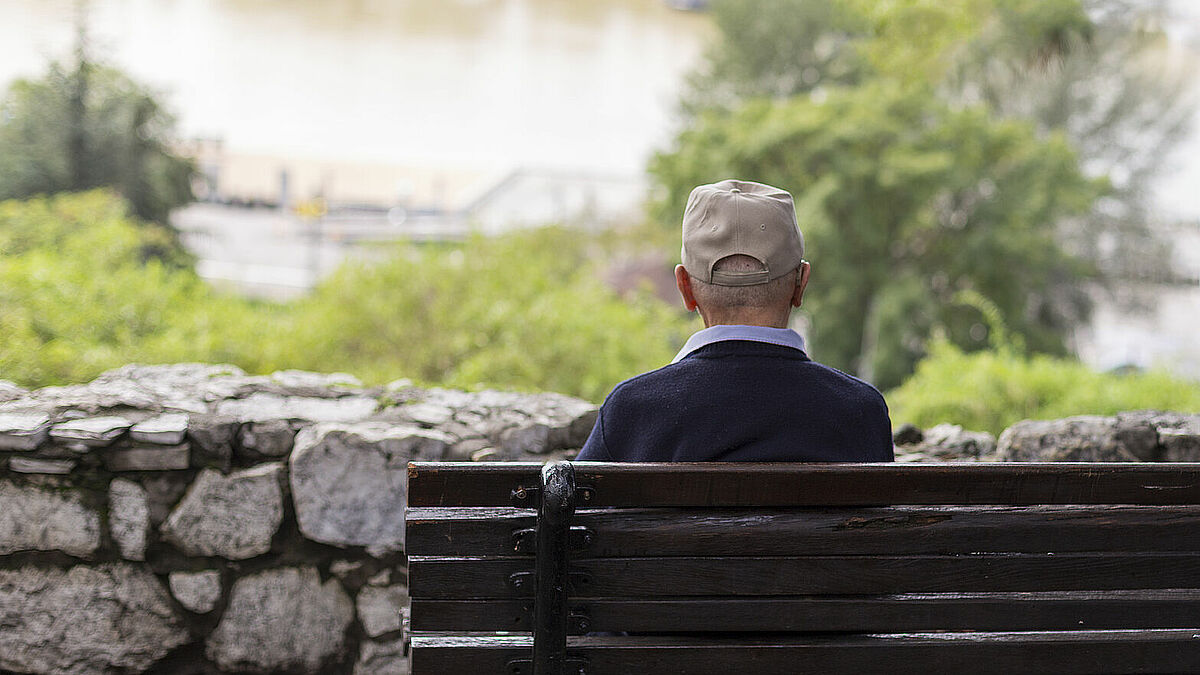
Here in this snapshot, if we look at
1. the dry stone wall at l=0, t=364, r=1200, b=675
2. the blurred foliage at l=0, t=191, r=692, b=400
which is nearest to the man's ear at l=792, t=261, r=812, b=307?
the dry stone wall at l=0, t=364, r=1200, b=675

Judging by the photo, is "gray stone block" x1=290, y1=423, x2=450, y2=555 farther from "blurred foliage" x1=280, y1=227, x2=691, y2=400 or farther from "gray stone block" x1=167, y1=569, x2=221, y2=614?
"blurred foliage" x1=280, y1=227, x2=691, y2=400

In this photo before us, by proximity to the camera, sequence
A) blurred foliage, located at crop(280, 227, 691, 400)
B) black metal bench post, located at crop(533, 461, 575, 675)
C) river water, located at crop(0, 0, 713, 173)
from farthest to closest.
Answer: river water, located at crop(0, 0, 713, 173), blurred foliage, located at crop(280, 227, 691, 400), black metal bench post, located at crop(533, 461, 575, 675)

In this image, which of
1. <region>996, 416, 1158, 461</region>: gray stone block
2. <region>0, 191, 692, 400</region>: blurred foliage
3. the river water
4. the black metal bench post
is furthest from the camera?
the river water

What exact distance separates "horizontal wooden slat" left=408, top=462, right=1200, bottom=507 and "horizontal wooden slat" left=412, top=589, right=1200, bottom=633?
0.13 metres

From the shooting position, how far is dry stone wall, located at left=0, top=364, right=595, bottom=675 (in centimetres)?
222

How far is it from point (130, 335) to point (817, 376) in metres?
5.35

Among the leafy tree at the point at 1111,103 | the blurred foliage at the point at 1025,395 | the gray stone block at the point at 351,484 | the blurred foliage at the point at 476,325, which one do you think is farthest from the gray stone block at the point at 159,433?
the leafy tree at the point at 1111,103

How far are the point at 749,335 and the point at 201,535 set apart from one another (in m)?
1.40

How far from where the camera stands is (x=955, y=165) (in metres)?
17.0

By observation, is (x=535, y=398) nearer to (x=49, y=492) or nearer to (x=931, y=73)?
(x=49, y=492)

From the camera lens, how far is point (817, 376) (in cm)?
150

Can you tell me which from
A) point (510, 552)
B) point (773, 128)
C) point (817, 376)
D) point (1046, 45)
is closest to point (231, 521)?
point (510, 552)

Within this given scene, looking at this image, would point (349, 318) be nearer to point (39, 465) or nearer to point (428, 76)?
point (39, 465)

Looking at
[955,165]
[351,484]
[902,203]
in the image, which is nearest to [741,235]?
[351,484]
